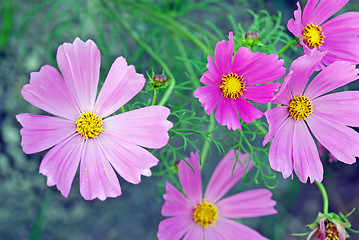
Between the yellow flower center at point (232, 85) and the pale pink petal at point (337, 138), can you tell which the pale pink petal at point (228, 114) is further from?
the pale pink petal at point (337, 138)

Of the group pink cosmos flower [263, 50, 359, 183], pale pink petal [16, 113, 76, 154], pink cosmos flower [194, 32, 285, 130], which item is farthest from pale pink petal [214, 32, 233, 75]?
pale pink petal [16, 113, 76, 154]

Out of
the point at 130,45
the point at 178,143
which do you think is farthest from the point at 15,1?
the point at 178,143

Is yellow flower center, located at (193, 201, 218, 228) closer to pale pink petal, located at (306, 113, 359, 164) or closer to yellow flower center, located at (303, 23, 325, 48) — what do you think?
pale pink petal, located at (306, 113, 359, 164)

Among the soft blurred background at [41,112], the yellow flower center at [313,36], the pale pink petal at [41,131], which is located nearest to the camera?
the pale pink petal at [41,131]

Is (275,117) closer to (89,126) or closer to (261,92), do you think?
(261,92)

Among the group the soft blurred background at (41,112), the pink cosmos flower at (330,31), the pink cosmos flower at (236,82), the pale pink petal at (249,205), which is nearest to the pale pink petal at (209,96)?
the pink cosmos flower at (236,82)
